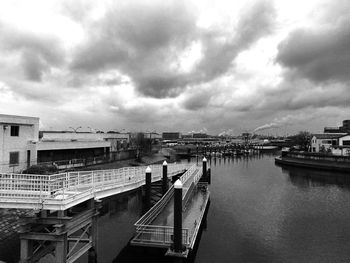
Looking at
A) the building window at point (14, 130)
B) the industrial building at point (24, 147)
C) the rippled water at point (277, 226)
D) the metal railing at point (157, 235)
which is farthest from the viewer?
the building window at point (14, 130)

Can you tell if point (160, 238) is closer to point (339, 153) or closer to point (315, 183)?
point (315, 183)

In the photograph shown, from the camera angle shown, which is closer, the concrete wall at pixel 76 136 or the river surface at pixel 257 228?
the river surface at pixel 257 228

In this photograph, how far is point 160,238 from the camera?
1855 centimetres

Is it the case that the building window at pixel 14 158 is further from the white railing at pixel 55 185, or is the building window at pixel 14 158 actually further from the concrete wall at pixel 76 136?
the concrete wall at pixel 76 136

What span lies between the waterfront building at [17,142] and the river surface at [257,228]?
12069 mm

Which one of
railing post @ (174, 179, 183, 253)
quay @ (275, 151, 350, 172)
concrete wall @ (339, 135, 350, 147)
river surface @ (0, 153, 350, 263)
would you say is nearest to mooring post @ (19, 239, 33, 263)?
river surface @ (0, 153, 350, 263)

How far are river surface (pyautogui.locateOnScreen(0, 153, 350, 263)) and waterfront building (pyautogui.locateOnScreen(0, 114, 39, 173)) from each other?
12069mm

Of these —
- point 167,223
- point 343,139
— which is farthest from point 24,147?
point 343,139

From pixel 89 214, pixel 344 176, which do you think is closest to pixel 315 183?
pixel 344 176

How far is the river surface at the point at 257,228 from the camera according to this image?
1917 centimetres

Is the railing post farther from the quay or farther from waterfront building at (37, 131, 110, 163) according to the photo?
the quay

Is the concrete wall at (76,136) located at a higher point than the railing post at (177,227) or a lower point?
higher

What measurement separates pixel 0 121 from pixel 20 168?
6177 mm

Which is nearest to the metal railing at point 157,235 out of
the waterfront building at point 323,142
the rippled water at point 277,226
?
the rippled water at point 277,226
